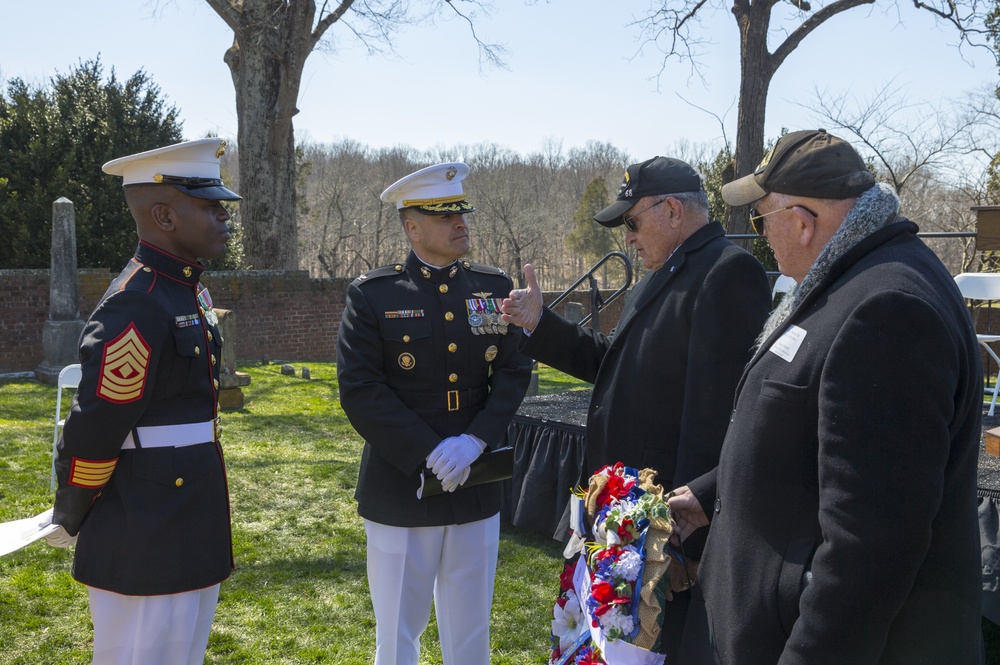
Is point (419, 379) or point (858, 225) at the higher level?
point (858, 225)

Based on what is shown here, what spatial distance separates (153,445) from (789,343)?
194cm

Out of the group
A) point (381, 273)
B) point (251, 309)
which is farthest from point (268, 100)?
point (381, 273)

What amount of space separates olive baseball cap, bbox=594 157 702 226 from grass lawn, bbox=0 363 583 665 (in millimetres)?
2345

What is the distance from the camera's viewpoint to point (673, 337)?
262cm

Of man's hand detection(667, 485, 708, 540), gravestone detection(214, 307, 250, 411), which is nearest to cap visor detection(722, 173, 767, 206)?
man's hand detection(667, 485, 708, 540)

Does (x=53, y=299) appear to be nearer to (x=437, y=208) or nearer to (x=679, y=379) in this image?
(x=437, y=208)

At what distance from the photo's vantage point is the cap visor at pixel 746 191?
6.24ft

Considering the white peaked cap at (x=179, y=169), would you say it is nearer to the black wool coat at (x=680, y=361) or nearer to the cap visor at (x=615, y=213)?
the cap visor at (x=615, y=213)

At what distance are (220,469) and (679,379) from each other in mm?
1574

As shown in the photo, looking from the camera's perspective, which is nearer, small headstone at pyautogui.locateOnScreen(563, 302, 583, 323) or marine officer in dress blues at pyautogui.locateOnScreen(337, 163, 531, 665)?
marine officer in dress blues at pyautogui.locateOnScreen(337, 163, 531, 665)

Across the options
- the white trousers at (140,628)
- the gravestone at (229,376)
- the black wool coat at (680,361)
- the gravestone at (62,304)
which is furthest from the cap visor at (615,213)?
the gravestone at (62,304)

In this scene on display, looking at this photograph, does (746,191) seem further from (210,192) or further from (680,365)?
(210,192)

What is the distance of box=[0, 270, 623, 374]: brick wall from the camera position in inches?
507

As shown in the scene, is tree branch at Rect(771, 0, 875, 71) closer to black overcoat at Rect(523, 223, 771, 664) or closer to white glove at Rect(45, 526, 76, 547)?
black overcoat at Rect(523, 223, 771, 664)
